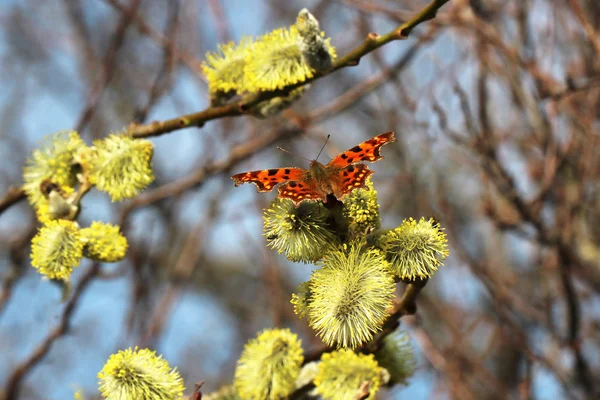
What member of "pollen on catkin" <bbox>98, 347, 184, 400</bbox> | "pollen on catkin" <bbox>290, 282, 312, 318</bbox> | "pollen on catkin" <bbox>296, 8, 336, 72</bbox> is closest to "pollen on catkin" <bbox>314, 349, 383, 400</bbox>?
"pollen on catkin" <bbox>290, 282, 312, 318</bbox>

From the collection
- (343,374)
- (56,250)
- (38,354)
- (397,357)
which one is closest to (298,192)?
(343,374)

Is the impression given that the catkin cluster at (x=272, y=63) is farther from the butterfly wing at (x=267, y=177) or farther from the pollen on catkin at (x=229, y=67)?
the butterfly wing at (x=267, y=177)

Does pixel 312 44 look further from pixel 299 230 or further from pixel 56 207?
pixel 56 207

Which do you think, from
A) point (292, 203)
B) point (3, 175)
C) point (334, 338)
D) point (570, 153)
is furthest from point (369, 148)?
point (3, 175)

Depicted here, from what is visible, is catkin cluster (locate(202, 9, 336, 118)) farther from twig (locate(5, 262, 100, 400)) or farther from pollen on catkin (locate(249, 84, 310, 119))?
twig (locate(5, 262, 100, 400))

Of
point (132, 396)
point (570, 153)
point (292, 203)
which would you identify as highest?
point (570, 153)

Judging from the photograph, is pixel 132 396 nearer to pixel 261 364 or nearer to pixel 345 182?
pixel 261 364
